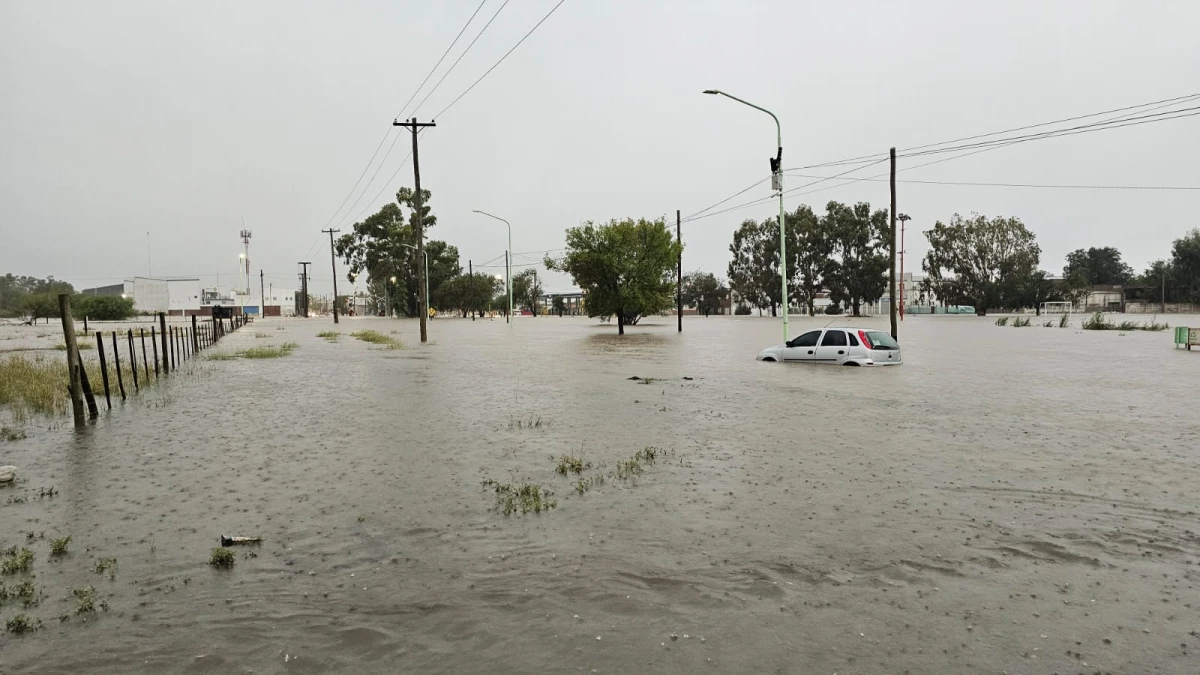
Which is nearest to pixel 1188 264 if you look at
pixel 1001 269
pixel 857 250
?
pixel 1001 269

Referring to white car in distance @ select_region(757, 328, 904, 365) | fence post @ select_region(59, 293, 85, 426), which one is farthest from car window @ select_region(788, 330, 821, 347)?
fence post @ select_region(59, 293, 85, 426)

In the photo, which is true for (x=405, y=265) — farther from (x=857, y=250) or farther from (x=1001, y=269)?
(x=1001, y=269)

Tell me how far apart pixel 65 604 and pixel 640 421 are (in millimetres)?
8365

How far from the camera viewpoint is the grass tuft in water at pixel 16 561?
5070 mm

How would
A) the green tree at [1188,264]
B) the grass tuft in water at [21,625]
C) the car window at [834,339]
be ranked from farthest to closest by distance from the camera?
the green tree at [1188,264], the car window at [834,339], the grass tuft in water at [21,625]

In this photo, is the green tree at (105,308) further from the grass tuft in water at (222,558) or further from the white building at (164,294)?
the grass tuft in water at (222,558)

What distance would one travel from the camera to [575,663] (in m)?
3.73

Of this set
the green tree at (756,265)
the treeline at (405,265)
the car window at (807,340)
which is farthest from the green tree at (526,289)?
the car window at (807,340)

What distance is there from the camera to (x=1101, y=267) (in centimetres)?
15250

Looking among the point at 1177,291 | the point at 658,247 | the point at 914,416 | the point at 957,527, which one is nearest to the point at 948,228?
the point at 1177,291

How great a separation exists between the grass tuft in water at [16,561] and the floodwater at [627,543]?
0.28 ft

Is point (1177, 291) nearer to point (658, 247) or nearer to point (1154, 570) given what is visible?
point (658, 247)

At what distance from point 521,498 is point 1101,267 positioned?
18268 cm

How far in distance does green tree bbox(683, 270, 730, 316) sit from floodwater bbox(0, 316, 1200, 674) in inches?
5609
